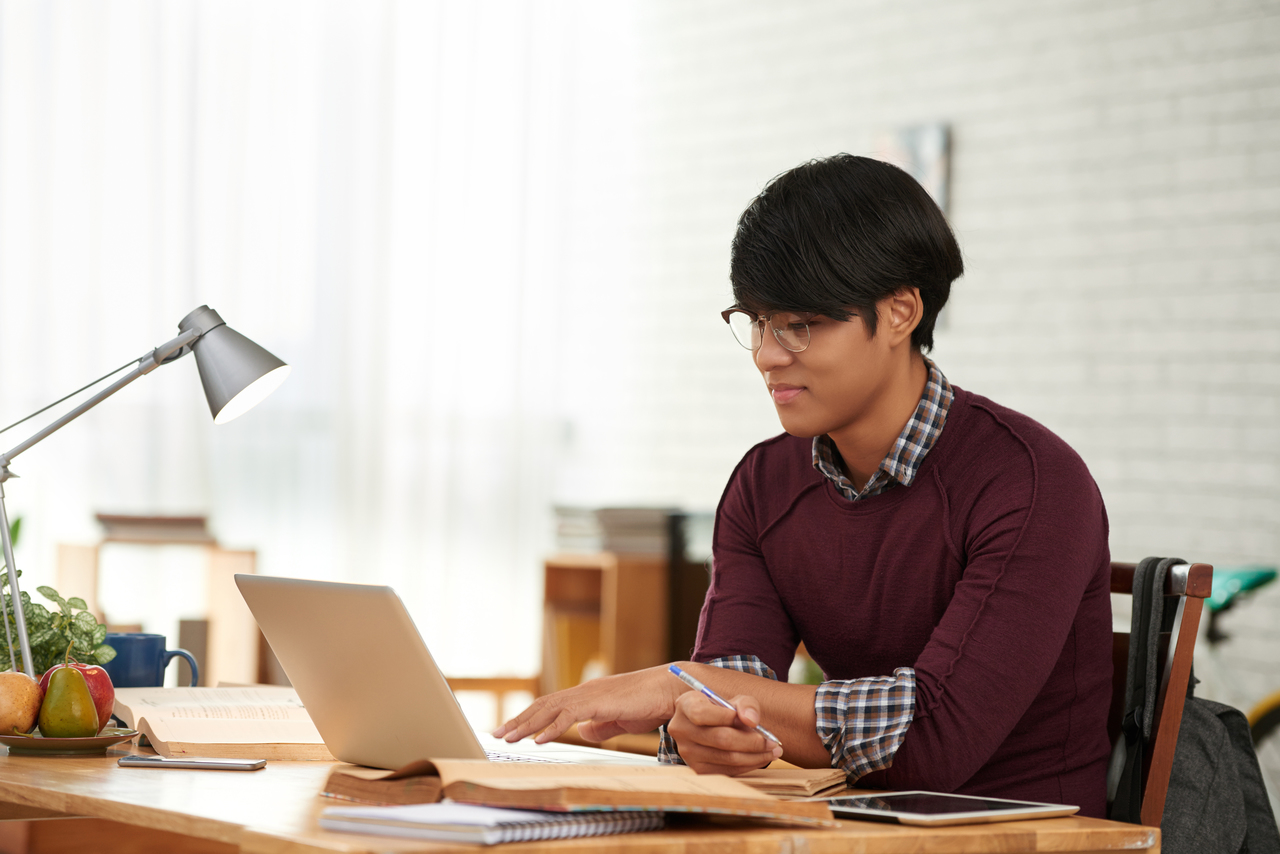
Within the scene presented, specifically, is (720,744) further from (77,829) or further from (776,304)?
(77,829)

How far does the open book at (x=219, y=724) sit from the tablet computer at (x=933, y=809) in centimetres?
56

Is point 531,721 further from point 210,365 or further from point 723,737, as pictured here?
point 210,365

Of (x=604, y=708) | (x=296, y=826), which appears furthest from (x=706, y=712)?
(x=296, y=826)

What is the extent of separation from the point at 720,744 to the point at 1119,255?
2858 mm

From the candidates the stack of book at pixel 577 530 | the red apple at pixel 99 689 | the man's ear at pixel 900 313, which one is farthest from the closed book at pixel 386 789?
the stack of book at pixel 577 530

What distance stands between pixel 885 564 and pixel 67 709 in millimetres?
884

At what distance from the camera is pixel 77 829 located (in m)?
1.62

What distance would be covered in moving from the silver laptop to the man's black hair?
23.8 inches

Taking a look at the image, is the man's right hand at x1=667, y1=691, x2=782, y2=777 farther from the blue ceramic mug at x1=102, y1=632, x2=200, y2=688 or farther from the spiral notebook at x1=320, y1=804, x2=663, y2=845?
the blue ceramic mug at x1=102, y1=632, x2=200, y2=688

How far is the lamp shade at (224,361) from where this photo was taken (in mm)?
1531

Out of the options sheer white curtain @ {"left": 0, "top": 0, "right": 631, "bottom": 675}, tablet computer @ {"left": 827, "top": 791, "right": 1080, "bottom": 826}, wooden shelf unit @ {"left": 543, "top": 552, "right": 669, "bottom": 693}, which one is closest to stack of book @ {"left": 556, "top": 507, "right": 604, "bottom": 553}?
wooden shelf unit @ {"left": 543, "top": 552, "right": 669, "bottom": 693}

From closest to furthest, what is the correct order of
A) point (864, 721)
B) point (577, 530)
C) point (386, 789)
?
point (386, 789)
point (864, 721)
point (577, 530)

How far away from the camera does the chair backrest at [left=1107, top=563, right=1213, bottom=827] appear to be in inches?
57.3

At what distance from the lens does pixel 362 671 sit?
3.92ft
